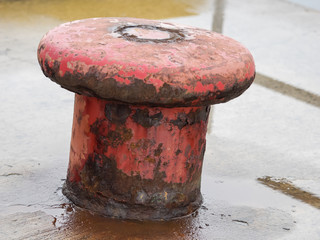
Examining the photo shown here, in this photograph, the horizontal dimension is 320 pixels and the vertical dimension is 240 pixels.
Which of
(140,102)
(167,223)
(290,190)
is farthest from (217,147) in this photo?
(140,102)

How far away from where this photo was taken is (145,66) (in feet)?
6.35

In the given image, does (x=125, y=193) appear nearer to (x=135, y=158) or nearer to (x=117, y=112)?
(x=135, y=158)

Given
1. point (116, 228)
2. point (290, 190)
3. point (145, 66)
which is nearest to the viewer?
point (145, 66)

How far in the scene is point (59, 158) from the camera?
2.74 meters

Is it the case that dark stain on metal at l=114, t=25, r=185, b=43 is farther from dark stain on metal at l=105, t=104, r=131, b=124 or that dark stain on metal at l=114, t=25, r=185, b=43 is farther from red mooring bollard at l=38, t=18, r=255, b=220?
dark stain on metal at l=105, t=104, r=131, b=124

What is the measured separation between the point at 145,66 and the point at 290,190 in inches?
39.0

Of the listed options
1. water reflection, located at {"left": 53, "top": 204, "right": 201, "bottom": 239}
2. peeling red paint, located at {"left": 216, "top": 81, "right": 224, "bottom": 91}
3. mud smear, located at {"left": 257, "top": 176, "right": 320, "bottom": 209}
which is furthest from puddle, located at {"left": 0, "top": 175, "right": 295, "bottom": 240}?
peeling red paint, located at {"left": 216, "top": 81, "right": 224, "bottom": 91}

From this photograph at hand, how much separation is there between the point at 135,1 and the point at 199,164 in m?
3.32

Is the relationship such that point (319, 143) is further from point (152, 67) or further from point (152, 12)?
point (152, 12)

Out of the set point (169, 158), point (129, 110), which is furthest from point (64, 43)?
point (169, 158)

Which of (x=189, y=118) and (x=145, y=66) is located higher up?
(x=145, y=66)

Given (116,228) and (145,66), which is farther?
(116,228)

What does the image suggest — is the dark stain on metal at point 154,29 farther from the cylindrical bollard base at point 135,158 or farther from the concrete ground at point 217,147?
the concrete ground at point 217,147

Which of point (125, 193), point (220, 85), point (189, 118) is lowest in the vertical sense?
point (125, 193)
